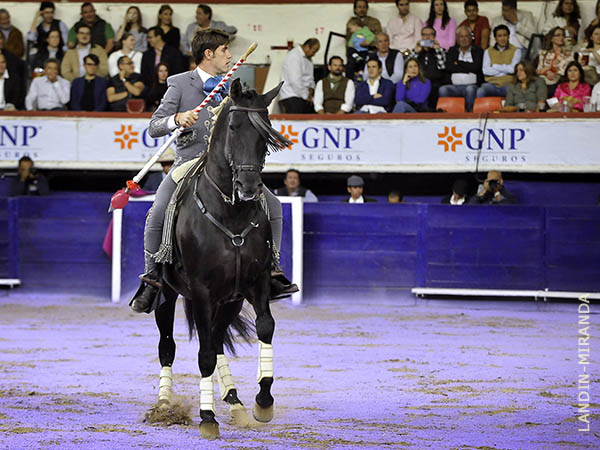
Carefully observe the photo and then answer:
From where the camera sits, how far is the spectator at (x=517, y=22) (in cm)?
1189

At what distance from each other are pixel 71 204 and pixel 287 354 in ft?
15.1

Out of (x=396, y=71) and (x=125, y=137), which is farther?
(x=125, y=137)

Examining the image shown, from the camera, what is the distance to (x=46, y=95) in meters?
11.8

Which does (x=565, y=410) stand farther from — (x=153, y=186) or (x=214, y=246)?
(x=153, y=186)

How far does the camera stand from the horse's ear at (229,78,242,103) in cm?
438

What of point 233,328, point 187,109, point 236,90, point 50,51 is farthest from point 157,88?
point 236,90

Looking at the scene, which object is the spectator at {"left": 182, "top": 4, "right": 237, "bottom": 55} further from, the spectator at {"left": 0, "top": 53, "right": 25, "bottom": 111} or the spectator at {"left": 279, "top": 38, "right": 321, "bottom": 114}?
the spectator at {"left": 0, "top": 53, "right": 25, "bottom": 111}

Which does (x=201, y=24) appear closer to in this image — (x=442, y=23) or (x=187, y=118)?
(x=442, y=23)

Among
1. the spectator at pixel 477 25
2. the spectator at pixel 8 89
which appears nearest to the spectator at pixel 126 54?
the spectator at pixel 8 89

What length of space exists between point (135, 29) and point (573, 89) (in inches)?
208

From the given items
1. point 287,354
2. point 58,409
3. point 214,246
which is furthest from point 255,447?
point 287,354

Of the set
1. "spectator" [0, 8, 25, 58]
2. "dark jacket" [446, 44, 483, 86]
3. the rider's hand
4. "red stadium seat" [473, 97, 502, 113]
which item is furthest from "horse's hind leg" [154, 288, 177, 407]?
"spectator" [0, 8, 25, 58]

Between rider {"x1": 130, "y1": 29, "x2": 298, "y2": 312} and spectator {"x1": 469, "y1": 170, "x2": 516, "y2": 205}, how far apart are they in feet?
19.5

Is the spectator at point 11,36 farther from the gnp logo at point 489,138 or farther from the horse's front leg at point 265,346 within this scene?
the horse's front leg at point 265,346
